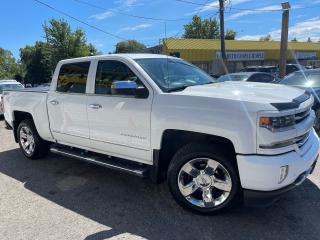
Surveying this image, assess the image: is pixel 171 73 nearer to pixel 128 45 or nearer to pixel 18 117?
pixel 18 117

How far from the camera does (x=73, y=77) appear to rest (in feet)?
17.2

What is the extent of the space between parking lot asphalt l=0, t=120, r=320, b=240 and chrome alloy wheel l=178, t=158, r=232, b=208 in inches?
7.9

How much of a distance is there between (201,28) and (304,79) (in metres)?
57.0

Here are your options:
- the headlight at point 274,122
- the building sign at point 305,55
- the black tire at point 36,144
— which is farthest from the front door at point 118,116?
the building sign at point 305,55

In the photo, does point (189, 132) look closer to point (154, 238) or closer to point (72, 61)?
point (154, 238)

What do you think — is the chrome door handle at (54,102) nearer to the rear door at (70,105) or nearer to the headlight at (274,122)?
the rear door at (70,105)

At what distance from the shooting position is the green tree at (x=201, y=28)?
206 feet

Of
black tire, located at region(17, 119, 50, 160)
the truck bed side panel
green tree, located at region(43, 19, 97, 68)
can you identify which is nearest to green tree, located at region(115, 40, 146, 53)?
green tree, located at region(43, 19, 97, 68)

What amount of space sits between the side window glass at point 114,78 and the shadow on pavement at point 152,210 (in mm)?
1411

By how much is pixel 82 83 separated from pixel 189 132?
6.64ft

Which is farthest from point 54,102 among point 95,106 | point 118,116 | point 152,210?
point 152,210

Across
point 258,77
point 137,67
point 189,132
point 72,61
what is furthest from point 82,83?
point 258,77

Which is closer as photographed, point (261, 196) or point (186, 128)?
point (261, 196)

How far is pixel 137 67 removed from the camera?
4316mm
